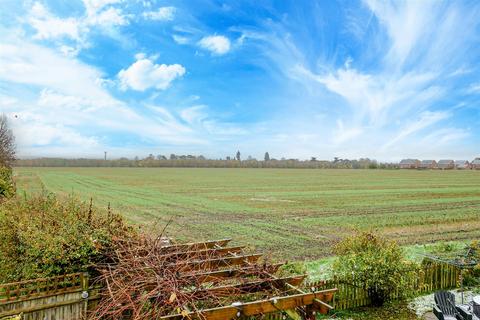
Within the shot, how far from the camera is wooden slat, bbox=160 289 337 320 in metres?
5.23

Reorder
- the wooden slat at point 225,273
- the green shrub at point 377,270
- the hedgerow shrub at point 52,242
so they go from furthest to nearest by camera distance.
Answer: the green shrub at point 377,270 < the hedgerow shrub at point 52,242 < the wooden slat at point 225,273

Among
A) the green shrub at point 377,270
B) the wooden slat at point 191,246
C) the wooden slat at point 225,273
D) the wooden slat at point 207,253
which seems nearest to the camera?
the wooden slat at point 225,273

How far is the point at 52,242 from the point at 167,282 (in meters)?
2.40

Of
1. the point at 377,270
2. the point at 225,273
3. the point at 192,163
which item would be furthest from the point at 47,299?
the point at 192,163

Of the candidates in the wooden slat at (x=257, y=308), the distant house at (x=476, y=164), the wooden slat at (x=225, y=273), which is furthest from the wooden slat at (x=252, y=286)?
the distant house at (x=476, y=164)

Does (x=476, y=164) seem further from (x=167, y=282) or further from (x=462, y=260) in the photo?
(x=167, y=282)

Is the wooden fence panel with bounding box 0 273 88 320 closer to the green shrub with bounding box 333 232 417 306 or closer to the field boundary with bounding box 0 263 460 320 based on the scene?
the field boundary with bounding box 0 263 460 320

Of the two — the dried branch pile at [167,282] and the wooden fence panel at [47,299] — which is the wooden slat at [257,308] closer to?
the dried branch pile at [167,282]

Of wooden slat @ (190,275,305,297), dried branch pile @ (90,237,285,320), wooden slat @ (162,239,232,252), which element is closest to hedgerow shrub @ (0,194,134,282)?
dried branch pile @ (90,237,285,320)

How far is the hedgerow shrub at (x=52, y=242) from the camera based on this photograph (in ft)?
20.9

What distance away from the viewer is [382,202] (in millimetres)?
38125

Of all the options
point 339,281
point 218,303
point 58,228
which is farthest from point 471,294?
point 58,228

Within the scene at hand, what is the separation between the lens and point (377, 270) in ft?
30.3

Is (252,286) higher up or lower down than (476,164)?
lower down
